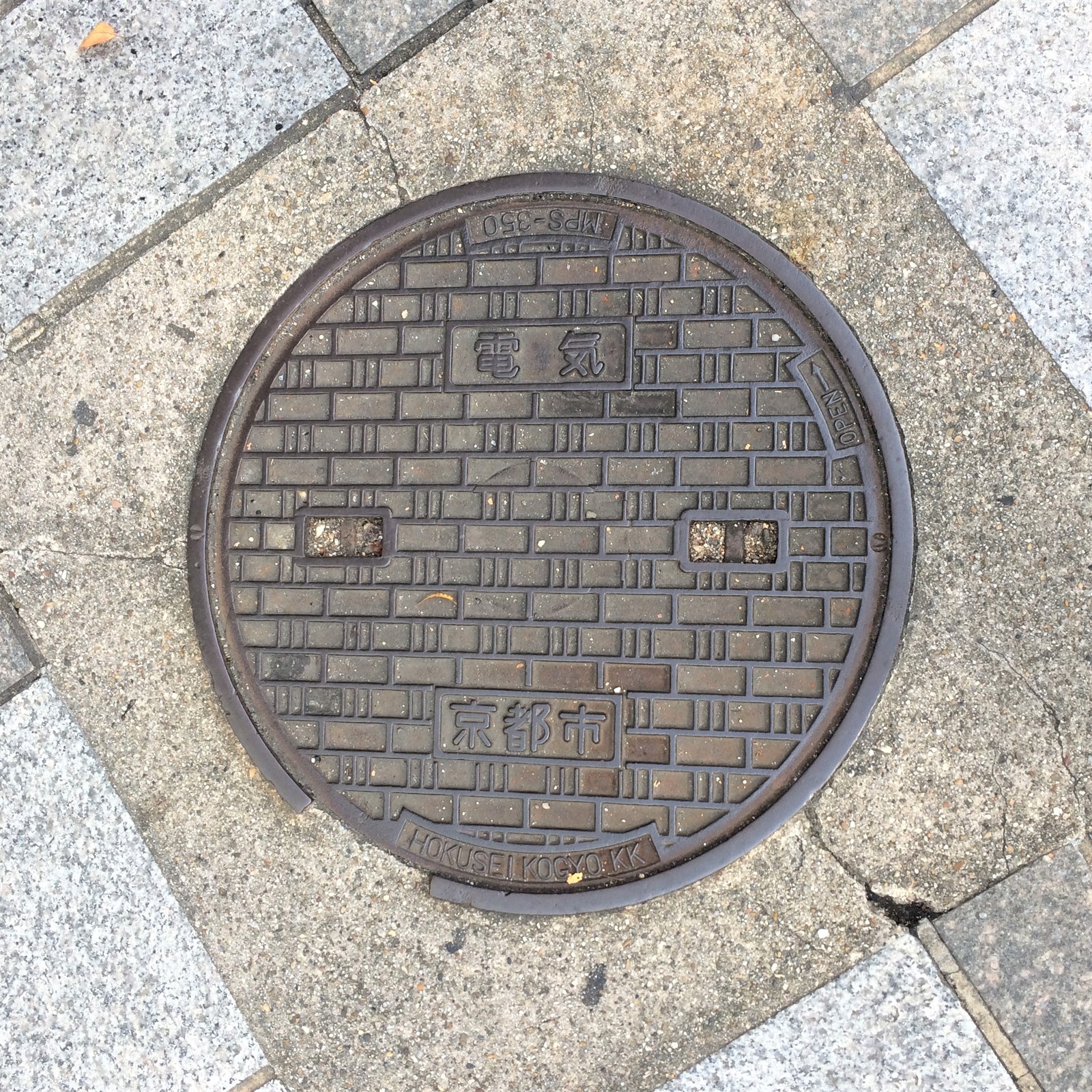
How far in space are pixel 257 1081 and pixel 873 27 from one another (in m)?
3.81

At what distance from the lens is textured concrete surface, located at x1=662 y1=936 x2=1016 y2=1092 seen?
235cm

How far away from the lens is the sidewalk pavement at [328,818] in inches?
93.9

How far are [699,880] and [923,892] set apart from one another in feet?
2.16

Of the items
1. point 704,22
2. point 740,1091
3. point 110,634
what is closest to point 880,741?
point 740,1091

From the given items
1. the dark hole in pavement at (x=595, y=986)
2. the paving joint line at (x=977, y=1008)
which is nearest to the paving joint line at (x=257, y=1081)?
the dark hole in pavement at (x=595, y=986)

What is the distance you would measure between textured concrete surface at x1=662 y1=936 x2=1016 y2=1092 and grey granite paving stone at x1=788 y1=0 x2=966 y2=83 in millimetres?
2676

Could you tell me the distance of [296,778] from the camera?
8.25 ft

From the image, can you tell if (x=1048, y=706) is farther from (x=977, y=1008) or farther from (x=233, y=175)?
(x=233, y=175)

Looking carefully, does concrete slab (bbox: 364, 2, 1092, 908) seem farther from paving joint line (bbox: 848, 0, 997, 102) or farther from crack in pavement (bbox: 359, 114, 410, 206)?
crack in pavement (bbox: 359, 114, 410, 206)

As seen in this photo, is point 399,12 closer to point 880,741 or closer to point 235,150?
point 235,150

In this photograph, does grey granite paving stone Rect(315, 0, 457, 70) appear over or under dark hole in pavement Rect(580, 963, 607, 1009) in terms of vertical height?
over

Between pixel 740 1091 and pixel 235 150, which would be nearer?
pixel 740 1091

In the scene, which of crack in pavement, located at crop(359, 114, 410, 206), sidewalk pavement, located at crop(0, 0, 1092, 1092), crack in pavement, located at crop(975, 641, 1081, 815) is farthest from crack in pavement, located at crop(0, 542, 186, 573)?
crack in pavement, located at crop(975, 641, 1081, 815)

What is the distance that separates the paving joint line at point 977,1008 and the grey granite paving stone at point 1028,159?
5.64 ft
